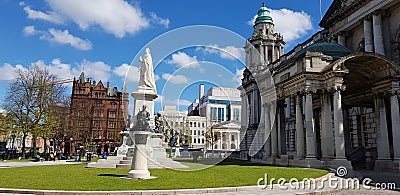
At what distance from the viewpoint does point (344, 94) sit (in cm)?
3481

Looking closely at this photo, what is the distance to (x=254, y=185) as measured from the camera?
15641 millimetres

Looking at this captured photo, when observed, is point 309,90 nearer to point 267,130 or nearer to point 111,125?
point 267,130

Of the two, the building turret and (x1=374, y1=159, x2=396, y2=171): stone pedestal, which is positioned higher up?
the building turret

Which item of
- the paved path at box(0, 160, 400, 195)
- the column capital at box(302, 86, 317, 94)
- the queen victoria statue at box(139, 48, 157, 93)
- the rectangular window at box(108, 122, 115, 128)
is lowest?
the paved path at box(0, 160, 400, 195)

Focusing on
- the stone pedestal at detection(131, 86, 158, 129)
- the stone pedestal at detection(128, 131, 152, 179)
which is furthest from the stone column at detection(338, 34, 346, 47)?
the stone pedestal at detection(128, 131, 152, 179)

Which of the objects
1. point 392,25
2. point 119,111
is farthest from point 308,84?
point 119,111

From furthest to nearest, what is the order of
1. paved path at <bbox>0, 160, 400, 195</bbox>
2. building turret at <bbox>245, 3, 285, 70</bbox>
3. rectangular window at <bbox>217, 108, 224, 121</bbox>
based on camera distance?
building turret at <bbox>245, 3, 285, 70</bbox>
rectangular window at <bbox>217, 108, 224, 121</bbox>
paved path at <bbox>0, 160, 400, 195</bbox>

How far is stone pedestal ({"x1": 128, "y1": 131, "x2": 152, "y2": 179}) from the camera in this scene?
1820 cm

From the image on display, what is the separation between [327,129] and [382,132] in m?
5.58

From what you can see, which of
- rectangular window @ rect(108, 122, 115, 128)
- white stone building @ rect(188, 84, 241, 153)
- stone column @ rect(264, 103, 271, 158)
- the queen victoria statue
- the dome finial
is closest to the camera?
white stone building @ rect(188, 84, 241, 153)

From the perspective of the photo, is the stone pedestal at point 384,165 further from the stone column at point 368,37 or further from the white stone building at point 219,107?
the white stone building at point 219,107

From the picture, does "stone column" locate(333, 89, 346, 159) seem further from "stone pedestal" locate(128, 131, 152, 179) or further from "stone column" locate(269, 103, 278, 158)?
"stone pedestal" locate(128, 131, 152, 179)

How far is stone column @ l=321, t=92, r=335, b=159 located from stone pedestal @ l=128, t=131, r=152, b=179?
51.7ft

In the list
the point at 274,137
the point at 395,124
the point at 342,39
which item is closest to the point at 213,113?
the point at 274,137
